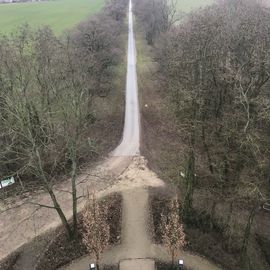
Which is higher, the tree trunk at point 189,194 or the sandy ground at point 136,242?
the tree trunk at point 189,194

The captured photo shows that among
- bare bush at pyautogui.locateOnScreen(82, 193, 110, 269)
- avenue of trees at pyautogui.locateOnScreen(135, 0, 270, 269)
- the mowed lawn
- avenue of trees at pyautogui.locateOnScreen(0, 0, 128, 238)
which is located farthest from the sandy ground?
the mowed lawn

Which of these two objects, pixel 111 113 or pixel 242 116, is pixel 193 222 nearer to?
pixel 242 116

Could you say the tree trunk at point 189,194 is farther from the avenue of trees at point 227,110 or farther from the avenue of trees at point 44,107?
the avenue of trees at point 44,107

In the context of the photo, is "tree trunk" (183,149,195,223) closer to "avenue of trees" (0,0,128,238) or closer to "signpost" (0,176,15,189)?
"avenue of trees" (0,0,128,238)

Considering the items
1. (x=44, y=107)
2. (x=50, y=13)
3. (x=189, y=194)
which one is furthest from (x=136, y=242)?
(x=50, y=13)

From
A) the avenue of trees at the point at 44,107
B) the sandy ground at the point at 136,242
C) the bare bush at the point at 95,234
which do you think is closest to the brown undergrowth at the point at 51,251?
the sandy ground at the point at 136,242

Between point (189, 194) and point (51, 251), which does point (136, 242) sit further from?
point (51, 251)
